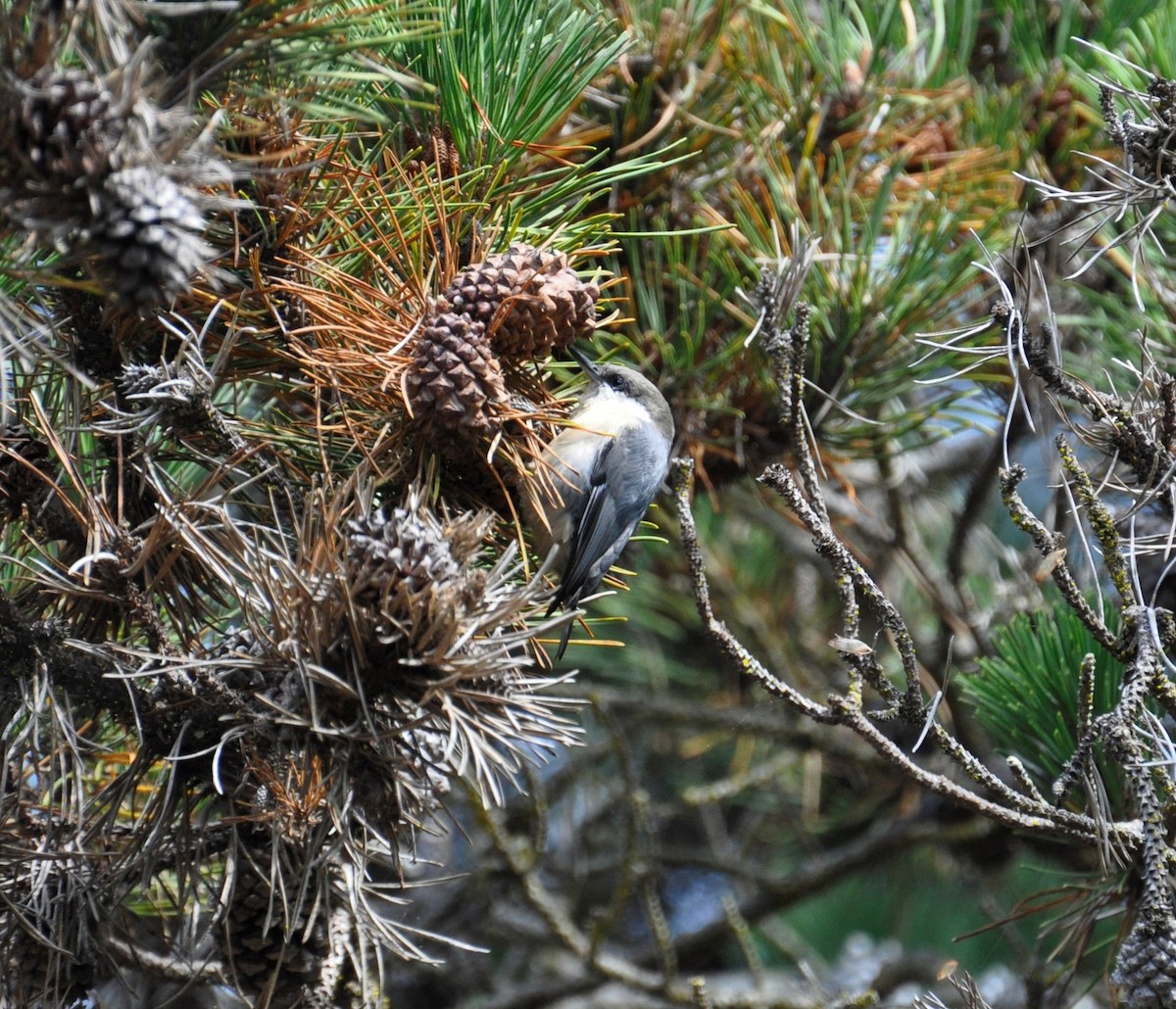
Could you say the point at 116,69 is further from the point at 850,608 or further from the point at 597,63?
the point at 850,608

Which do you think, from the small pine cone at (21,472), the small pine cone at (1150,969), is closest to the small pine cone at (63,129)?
the small pine cone at (21,472)

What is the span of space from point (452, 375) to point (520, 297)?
120mm

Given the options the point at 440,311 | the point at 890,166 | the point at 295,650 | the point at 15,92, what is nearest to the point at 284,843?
the point at 295,650

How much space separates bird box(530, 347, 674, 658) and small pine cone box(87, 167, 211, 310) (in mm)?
974

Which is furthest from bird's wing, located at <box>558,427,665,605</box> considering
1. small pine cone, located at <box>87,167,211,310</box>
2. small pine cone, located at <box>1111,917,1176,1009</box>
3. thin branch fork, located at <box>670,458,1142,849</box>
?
small pine cone, located at <box>87,167,211,310</box>

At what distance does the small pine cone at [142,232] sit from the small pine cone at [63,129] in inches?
1.0

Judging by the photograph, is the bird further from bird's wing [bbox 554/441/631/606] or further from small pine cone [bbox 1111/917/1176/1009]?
small pine cone [bbox 1111/917/1176/1009]

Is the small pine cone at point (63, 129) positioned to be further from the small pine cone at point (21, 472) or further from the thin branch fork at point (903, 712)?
the thin branch fork at point (903, 712)

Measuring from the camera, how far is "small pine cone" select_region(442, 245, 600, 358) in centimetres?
129

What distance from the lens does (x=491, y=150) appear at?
A: 1.44 metres

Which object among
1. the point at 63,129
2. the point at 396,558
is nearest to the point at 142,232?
the point at 63,129

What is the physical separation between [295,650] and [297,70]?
543 mm

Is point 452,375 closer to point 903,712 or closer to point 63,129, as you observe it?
point 63,129

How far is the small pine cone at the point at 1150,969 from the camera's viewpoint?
3.70 ft
